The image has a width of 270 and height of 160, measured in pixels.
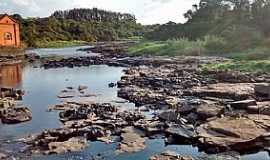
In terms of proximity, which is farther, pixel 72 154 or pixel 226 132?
pixel 226 132

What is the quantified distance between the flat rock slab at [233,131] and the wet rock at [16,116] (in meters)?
8.61

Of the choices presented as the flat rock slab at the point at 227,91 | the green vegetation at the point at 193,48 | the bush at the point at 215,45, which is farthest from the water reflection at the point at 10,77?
the bush at the point at 215,45

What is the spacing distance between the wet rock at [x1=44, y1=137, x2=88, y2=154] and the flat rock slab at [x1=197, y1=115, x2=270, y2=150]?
4365 mm

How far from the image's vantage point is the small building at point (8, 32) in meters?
64.5

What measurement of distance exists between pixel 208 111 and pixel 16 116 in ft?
29.9

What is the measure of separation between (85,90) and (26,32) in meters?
72.8

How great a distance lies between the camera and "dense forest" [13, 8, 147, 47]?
347ft

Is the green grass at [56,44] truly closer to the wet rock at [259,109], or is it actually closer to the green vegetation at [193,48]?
the green vegetation at [193,48]

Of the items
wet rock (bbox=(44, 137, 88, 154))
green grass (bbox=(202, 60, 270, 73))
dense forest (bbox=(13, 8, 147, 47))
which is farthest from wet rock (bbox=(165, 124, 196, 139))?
dense forest (bbox=(13, 8, 147, 47))

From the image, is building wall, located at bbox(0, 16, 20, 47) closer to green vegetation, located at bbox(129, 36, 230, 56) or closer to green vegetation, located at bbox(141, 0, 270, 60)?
green vegetation, located at bbox(129, 36, 230, 56)

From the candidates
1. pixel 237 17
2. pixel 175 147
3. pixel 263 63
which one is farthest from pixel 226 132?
pixel 237 17

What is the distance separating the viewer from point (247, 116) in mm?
17281

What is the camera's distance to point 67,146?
14773mm

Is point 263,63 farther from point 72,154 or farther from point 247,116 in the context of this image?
point 72,154
